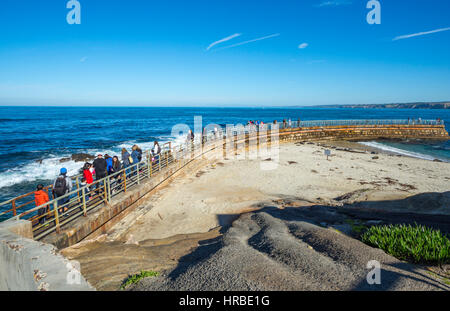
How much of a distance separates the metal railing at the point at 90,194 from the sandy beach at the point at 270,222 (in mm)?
1070

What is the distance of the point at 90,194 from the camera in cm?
977

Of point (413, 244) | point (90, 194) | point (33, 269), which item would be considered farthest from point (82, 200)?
point (413, 244)

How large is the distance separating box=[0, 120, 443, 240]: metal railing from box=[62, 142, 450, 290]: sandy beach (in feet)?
3.51

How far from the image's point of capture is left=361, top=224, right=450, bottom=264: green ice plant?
4.98 m

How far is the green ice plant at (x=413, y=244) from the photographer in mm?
4984

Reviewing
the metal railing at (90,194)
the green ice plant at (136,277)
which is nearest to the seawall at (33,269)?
the metal railing at (90,194)

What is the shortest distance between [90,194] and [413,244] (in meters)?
10.9

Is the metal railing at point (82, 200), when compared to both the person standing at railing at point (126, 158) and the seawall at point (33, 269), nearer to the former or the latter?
the person standing at railing at point (126, 158)

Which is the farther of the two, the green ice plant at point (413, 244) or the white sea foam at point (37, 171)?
the white sea foam at point (37, 171)

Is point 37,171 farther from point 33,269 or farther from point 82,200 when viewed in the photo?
point 33,269
